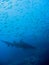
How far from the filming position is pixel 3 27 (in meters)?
1.35

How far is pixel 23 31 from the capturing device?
1388 millimetres

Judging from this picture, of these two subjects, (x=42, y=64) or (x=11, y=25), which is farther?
(x=42, y=64)

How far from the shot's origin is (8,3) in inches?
51.3

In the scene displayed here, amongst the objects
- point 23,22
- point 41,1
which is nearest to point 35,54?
point 23,22

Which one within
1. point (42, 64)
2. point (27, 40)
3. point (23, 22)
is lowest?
point (42, 64)

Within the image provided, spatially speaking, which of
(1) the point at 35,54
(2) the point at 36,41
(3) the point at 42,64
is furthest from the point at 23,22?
(3) the point at 42,64

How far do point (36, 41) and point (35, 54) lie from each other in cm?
12

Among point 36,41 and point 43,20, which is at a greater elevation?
point 43,20

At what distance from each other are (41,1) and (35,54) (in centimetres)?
49

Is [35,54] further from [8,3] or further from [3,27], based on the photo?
[8,3]

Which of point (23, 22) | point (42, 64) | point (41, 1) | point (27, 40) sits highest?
point (41, 1)

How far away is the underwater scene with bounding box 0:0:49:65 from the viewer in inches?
52.7

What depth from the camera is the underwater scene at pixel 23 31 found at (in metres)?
1.34

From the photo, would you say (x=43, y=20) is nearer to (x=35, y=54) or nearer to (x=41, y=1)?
(x=41, y=1)
